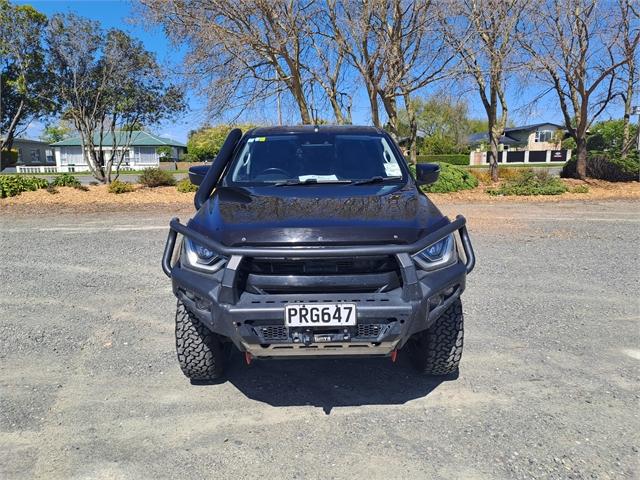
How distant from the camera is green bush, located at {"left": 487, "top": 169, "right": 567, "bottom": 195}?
15.0 metres

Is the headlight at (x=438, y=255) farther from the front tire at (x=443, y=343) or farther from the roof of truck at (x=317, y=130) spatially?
the roof of truck at (x=317, y=130)

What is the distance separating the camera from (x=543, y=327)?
4414mm

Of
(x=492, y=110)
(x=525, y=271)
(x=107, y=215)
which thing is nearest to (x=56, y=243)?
(x=107, y=215)

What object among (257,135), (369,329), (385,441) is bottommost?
(385,441)

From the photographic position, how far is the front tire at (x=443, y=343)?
322 centimetres

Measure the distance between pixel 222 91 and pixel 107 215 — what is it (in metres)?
5.14

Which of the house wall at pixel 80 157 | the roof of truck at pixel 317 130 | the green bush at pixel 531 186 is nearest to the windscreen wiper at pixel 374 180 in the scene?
the roof of truck at pixel 317 130

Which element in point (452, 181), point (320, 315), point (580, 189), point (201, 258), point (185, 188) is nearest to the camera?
point (320, 315)

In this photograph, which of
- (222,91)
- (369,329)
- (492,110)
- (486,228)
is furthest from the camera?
(492,110)

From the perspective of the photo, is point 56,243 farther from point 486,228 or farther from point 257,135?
point 486,228

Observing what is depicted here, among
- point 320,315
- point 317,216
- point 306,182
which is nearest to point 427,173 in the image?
point 306,182

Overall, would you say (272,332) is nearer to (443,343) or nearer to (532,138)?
(443,343)

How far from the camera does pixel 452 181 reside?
615 inches

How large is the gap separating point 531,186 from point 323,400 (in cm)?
1389
